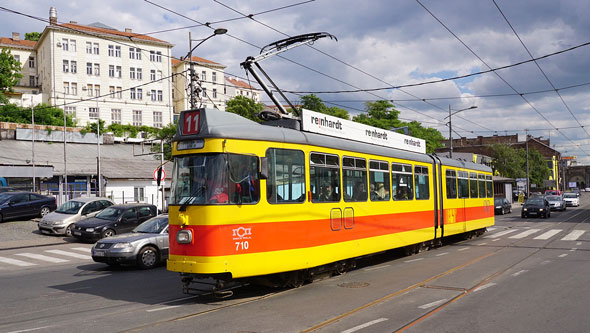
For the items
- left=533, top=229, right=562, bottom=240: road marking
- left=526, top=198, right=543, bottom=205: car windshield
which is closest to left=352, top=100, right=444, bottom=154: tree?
left=526, top=198, right=543, bottom=205: car windshield

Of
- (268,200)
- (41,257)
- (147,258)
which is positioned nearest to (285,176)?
(268,200)

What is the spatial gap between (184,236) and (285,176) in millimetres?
2167

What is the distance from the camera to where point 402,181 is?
1427 cm

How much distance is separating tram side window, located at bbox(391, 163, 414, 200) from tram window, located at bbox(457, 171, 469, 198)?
4603 mm

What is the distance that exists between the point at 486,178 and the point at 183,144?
16577mm

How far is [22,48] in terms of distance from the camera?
78.8m

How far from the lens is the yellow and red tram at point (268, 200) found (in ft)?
28.2

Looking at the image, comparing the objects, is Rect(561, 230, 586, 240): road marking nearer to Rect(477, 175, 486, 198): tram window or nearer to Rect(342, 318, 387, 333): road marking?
Rect(477, 175, 486, 198): tram window

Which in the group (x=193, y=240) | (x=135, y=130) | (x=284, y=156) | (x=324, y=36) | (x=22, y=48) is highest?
(x=22, y=48)

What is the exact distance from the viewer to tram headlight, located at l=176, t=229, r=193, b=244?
A: 8602 millimetres

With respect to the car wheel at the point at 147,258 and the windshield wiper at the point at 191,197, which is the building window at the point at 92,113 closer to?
the car wheel at the point at 147,258

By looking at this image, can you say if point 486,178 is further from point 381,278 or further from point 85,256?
point 85,256

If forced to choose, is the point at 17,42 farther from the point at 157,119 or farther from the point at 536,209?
the point at 536,209

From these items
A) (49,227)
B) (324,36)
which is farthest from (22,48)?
(324,36)
